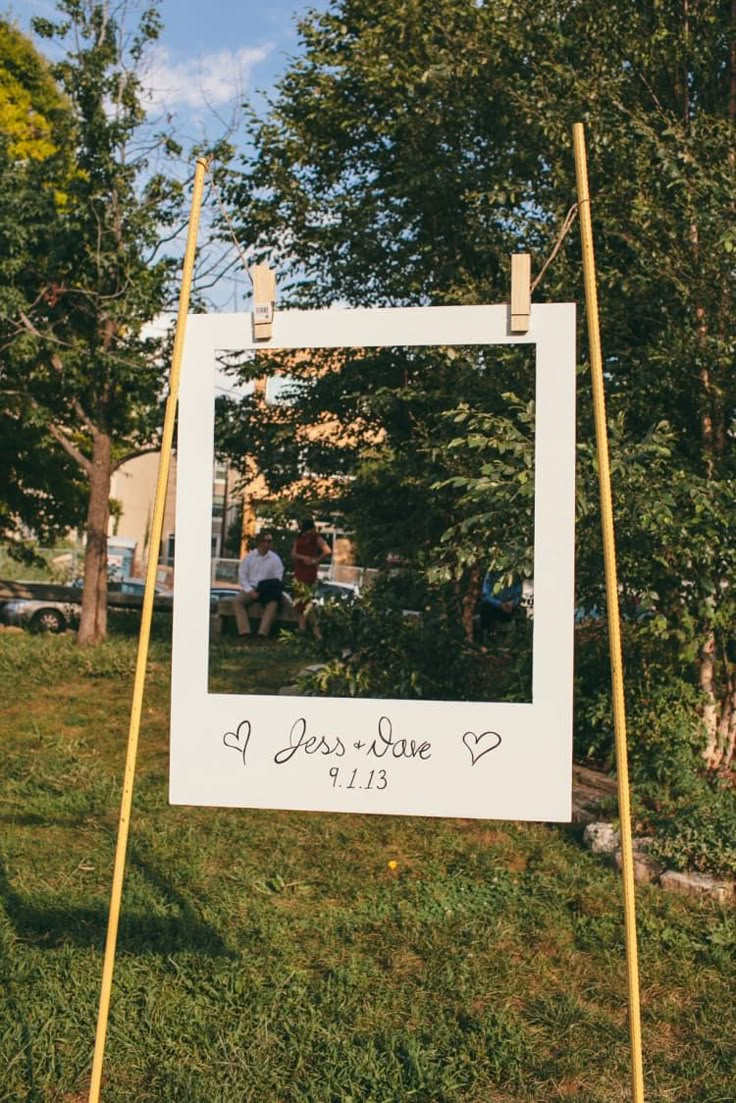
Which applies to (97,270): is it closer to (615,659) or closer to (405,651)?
(405,651)

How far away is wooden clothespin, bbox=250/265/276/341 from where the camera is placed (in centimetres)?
297

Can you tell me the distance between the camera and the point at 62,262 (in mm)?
11531

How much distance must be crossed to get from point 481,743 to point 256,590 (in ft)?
33.3

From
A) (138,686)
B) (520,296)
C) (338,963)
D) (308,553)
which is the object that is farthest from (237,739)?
(308,553)

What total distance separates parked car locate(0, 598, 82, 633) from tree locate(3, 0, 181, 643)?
10.5ft

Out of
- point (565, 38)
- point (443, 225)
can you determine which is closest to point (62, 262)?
point (443, 225)

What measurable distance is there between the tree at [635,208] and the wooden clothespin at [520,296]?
2549 millimetres

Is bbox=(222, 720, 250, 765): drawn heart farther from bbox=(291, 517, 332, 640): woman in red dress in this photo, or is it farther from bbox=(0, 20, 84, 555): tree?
bbox=(0, 20, 84, 555): tree

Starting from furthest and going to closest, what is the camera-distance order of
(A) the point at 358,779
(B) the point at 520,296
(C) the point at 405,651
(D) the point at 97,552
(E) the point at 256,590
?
(E) the point at 256,590
(D) the point at 97,552
(C) the point at 405,651
(A) the point at 358,779
(B) the point at 520,296

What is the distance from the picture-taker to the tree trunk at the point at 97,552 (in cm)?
1148

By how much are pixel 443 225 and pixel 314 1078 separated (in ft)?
24.8

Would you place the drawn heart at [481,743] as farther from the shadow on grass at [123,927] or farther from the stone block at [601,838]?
the stone block at [601,838]

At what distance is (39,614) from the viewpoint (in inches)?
601

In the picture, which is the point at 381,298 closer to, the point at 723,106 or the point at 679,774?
the point at 723,106
